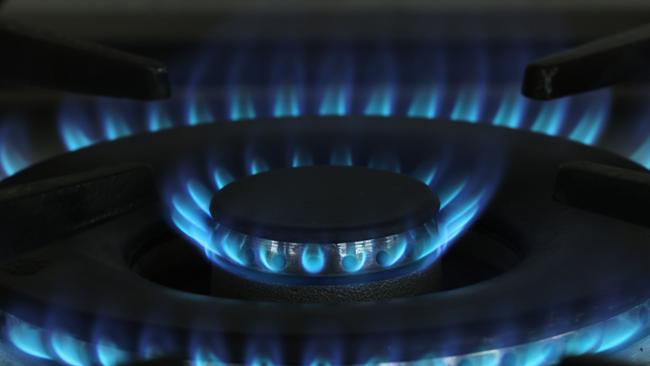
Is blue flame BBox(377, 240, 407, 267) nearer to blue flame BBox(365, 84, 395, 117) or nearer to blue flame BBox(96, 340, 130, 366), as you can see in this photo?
blue flame BBox(96, 340, 130, 366)

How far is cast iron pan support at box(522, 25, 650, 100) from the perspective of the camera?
2.47ft

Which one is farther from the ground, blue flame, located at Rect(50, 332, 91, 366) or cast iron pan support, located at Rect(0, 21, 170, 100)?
cast iron pan support, located at Rect(0, 21, 170, 100)

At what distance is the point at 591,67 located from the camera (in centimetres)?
78

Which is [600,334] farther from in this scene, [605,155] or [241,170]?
[241,170]

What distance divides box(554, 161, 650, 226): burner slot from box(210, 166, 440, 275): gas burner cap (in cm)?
12

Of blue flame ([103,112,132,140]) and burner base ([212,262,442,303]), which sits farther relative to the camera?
blue flame ([103,112,132,140])

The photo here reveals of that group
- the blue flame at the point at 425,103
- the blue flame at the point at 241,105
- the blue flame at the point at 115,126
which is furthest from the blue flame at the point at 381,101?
the blue flame at the point at 115,126

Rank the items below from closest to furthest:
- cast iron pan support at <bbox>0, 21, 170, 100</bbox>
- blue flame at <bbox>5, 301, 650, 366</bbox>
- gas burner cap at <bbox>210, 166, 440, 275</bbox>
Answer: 1. blue flame at <bbox>5, 301, 650, 366</bbox>
2. gas burner cap at <bbox>210, 166, 440, 275</bbox>
3. cast iron pan support at <bbox>0, 21, 170, 100</bbox>

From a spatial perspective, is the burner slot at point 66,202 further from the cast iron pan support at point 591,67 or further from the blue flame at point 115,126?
the cast iron pan support at point 591,67

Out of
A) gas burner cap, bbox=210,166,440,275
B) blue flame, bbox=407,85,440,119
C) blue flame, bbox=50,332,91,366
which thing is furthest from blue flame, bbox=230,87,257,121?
blue flame, bbox=50,332,91,366

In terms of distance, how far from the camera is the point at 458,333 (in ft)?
1.70

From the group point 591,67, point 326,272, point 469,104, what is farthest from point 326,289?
point 469,104

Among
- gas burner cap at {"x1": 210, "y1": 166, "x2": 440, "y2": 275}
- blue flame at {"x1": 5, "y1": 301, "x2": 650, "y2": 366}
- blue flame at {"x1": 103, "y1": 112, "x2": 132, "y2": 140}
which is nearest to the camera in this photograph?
blue flame at {"x1": 5, "y1": 301, "x2": 650, "y2": 366}

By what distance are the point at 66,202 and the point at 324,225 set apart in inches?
8.1
